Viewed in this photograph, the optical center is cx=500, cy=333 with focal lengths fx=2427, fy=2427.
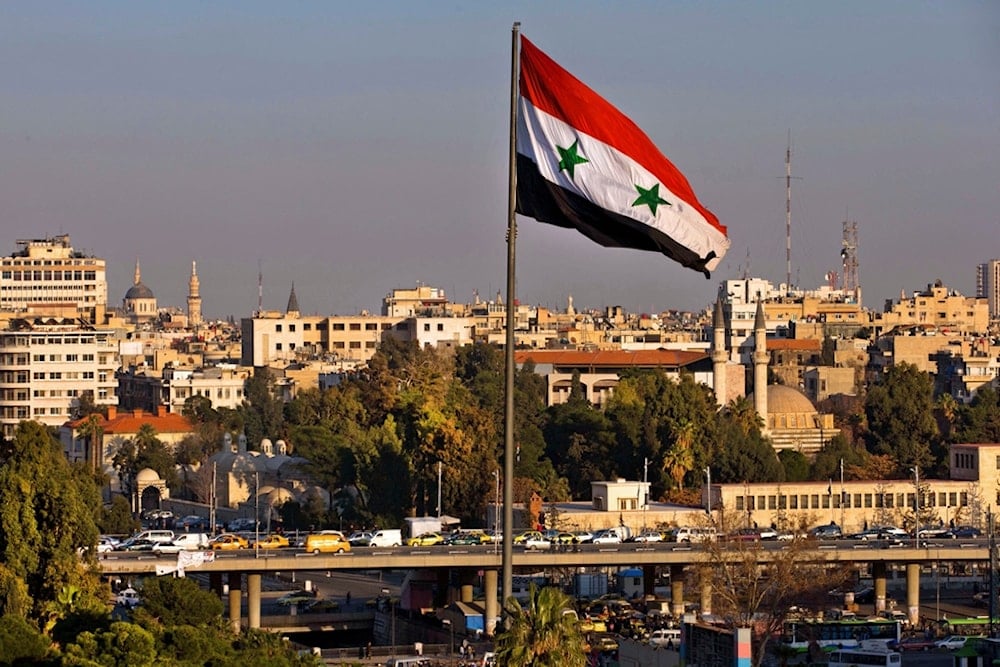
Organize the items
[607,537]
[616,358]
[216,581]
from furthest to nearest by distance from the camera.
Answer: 1. [616,358]
2. [607,537]
3. [216,581]

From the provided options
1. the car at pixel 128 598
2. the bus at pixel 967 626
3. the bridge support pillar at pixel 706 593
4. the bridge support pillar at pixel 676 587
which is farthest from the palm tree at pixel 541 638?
the bridge support pillar at pixel 676 587

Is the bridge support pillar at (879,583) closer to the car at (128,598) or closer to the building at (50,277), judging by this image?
the car at (128,598)

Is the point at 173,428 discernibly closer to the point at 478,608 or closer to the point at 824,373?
the point at 824,373

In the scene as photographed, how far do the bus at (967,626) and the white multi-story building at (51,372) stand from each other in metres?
65.8

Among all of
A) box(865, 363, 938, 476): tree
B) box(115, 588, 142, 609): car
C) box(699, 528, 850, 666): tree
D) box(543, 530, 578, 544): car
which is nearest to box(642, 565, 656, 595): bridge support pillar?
box(543, 530, 578, 544): car

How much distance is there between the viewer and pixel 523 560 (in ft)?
225

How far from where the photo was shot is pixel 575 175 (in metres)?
22.3

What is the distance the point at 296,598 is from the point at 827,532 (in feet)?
59.3

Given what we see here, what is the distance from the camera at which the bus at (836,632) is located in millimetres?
61375

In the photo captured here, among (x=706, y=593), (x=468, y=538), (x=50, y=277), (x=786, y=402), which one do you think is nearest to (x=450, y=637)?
(x=706, y=593)

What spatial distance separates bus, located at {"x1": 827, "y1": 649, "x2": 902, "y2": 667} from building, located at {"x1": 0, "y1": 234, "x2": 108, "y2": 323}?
383ft

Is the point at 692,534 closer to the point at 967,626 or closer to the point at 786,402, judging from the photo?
the point at 967,626

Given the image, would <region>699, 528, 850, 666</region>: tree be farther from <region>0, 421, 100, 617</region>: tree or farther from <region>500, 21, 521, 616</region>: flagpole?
<region>500, 21, 521, 616</region>: flagpole

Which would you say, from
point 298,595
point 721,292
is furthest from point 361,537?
point 721,292
